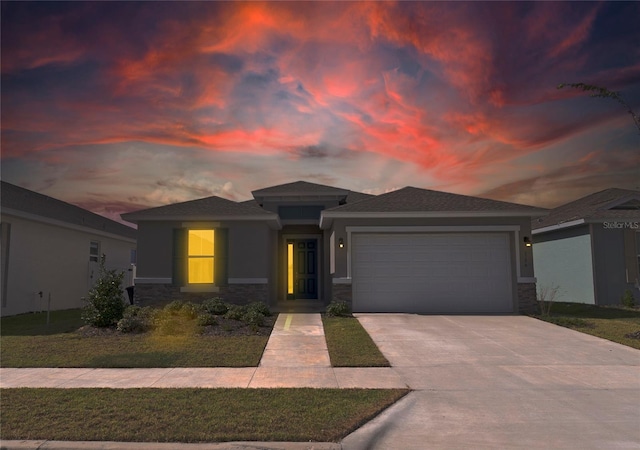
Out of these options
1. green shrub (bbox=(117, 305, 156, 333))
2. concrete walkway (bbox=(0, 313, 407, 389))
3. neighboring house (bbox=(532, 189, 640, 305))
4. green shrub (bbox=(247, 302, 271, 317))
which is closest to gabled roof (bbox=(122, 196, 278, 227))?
green shrub (bbox=(247, 302, 271, 317))

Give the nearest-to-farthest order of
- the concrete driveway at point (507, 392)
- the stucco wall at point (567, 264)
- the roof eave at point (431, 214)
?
1. the concrete driveway at point (507, 392)
2. the roof eave at point (431, 214)
3. the stucco wall at point (567, 264)

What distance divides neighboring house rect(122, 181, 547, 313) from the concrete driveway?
3.31 metres

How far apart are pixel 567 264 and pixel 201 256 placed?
1541 cm

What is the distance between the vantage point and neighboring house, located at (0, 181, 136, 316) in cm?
1475

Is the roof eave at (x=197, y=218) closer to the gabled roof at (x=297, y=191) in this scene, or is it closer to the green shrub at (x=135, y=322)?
the gabled roof at (x=297, y=191)

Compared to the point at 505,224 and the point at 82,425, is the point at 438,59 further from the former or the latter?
the point at 82,425

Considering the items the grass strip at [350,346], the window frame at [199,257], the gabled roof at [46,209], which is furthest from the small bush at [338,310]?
the gabled roof at [46,209]

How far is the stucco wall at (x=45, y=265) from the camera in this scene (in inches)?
588

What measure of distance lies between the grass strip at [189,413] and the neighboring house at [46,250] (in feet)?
34.9

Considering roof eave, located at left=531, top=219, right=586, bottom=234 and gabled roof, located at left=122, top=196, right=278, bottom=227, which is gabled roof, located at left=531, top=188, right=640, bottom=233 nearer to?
roof eave, located at left=531, top=219, right=586, bottom=234

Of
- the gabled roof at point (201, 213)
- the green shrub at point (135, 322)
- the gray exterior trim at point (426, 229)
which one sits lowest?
the green shrub at point (135, 322)

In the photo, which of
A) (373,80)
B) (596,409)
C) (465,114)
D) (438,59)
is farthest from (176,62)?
(596,409)

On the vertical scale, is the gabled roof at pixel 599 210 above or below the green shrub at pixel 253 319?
above

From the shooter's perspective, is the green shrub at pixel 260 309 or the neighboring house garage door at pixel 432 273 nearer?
the green shrub at pixel 260 309
